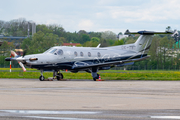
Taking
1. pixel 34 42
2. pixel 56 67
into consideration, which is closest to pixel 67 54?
pixel 56 67

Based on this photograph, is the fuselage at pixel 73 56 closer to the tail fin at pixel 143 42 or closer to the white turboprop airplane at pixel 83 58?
the white turboprop airplane at pixel 83 58

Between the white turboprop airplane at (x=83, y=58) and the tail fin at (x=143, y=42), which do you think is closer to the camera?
the white turboprop airplane at (x=83, y=58)

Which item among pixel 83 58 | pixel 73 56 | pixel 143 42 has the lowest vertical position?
pixel 83 58

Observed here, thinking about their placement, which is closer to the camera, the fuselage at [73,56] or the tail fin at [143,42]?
the fuselage at [73,56]

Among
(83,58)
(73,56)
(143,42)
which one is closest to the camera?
(73,56)

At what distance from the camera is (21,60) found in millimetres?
28078

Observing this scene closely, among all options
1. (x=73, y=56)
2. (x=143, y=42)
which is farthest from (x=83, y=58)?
(x=143, y=42)

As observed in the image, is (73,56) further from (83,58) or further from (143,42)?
(143,42)

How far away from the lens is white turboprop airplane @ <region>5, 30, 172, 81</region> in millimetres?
28859

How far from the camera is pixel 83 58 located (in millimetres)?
31578

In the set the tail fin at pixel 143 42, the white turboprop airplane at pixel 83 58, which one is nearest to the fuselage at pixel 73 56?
the white turboprop airplane at pixel 83 58

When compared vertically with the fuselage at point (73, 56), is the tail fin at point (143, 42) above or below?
above

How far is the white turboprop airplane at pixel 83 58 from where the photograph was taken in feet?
94.7

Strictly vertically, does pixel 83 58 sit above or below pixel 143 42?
below
